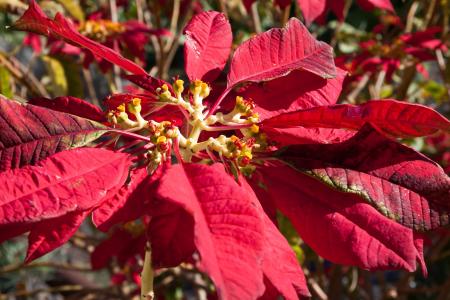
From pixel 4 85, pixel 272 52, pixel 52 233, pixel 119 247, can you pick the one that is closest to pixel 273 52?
pixel 272 52

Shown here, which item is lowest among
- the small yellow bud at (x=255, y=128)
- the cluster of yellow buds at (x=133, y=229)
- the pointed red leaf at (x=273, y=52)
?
the cluster of yellow buds at (x=133, y=229)

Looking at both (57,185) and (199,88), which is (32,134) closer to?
(57,185)

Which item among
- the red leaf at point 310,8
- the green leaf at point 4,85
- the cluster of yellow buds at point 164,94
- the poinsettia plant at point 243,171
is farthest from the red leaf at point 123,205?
the green leaf at point 4,85

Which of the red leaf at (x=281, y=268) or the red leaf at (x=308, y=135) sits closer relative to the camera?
the red leaf at (x=281, y=268)

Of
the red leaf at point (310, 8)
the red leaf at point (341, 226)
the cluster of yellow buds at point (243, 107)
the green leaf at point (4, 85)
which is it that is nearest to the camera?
the red leaf at point (341, 226)

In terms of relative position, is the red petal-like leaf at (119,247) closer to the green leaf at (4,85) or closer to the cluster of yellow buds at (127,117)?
the green leaf at (4,85)

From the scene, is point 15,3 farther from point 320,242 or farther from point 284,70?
point 320,242

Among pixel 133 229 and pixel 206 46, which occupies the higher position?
pixel 206 46
